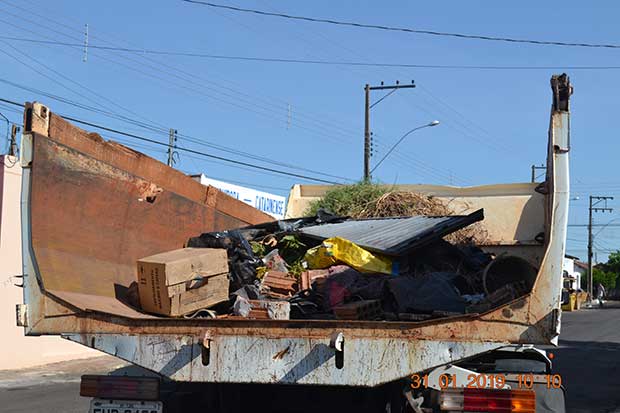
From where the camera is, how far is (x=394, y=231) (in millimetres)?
6105

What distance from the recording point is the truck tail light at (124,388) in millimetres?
4156

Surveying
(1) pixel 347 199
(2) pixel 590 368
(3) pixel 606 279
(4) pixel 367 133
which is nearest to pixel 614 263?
(3) pixel 606 279

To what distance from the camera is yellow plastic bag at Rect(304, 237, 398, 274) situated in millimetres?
5434

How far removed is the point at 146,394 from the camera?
416 cm

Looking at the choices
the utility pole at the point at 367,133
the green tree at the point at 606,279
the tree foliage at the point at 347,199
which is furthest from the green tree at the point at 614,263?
the tree foliage at the point at 347,199

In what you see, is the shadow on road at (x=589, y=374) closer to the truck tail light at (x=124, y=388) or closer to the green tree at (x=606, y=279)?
the truck tail light at (x=124, y=388)

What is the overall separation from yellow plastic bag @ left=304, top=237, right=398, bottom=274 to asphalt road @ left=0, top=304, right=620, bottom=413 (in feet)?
14.5

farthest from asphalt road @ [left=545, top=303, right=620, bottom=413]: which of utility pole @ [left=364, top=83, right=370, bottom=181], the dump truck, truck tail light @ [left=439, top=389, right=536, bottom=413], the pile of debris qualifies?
utility pole @ [left=364, top=83, right=370, bottom=181]

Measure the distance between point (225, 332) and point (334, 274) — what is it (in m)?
1.54

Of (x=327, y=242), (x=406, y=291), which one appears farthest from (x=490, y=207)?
(x=406, y=291)

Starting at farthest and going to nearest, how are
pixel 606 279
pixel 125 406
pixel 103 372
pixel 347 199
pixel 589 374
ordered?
pixel 606 279 → pixel 589 374 → pixel 103 372 → pixel 347 199 → pixel 125 406

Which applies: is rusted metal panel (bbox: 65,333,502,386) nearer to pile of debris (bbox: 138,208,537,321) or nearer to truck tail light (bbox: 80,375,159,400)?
truck tail light (bbox: 80,375,159,400)

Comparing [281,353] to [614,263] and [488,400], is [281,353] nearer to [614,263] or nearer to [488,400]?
[488,400]

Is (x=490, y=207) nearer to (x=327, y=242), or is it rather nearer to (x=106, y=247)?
(x=327, y=242)
